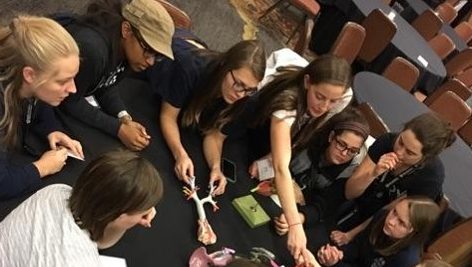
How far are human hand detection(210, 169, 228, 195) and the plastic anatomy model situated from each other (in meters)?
0.02

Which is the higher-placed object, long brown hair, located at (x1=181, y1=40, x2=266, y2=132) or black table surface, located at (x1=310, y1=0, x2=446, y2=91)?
long brown hair, located at (x1=181, y1=40, x2=266, y2=132)

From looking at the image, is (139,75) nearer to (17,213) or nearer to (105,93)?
(105,93)

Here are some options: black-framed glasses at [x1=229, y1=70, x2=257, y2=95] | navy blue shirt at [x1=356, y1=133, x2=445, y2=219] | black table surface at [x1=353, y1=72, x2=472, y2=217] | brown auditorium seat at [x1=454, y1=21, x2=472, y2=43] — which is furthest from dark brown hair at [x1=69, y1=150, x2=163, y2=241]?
brown auditorium seat at [x1=454, y1=21, x2=472, y2=43]

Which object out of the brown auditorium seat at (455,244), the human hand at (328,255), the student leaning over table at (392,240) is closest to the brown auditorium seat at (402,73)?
the brown auditorium seat at (455,244)

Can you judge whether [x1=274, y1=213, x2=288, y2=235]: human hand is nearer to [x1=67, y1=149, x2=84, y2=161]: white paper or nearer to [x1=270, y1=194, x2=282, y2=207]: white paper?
[x1=270, y1=194, x2=282, y2=207]: white paper

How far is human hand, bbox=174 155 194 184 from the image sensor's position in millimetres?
2123

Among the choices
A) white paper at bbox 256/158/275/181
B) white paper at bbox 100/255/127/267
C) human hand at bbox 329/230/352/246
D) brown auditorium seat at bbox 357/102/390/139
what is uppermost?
brown auditorium seat at bbox 357/102/390/139

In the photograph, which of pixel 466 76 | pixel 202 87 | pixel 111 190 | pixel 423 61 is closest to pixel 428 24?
pixel 466 76

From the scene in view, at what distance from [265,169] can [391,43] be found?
3211mm

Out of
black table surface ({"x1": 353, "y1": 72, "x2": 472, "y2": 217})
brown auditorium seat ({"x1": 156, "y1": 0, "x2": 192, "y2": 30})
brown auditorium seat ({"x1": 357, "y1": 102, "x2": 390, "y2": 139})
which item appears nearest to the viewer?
brown auditorium seat ({"x1": 156, "y1": 0, "x2": 192, "y2": 30})

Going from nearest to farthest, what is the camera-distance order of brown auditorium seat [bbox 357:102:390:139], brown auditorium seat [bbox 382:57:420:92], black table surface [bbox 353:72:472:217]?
brown auditorium seat [bbox 357:102:390:139], black table surface [bbox 353:72:472:217], brown auditorium seat [bbox 382:57:420:92]

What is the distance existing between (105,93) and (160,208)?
2.00 feet

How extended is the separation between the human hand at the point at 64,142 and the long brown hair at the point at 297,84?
2.73ft

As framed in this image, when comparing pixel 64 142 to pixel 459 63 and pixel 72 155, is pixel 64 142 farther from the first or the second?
pixel 459 63
